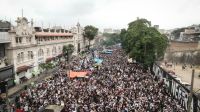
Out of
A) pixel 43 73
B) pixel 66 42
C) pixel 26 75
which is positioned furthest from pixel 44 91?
pixel 66 42

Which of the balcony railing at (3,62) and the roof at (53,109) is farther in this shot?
the balcony railing at (3,62)

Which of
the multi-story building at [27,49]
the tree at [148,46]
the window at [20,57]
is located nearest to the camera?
the multi-story building at [27,49]

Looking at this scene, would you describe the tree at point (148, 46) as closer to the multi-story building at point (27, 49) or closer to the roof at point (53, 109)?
the multi-story building at point (27, 49)

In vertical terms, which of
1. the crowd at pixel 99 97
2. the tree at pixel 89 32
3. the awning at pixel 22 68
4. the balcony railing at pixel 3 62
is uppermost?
the tree at pixel 89 32

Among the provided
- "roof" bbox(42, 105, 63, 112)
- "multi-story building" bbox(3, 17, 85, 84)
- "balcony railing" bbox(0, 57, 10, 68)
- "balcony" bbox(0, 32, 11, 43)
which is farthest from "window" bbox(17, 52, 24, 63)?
"roof" bbox(42, 105, 63, 112)

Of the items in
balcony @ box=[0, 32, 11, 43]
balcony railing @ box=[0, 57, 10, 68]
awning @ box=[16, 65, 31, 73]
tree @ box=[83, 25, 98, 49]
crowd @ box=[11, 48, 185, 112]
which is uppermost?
tree @ box=[83, 25, 98, 49]

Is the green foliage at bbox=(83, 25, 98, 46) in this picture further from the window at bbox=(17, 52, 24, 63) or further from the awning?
the awning

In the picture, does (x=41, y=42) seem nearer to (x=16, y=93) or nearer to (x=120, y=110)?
(x=16, y=93)

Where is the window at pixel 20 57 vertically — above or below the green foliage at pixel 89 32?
below

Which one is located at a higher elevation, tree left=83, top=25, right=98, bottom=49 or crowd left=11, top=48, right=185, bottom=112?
tree left=83, top=25, right=98, bottom=49

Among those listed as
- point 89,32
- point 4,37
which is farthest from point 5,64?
point 89,32

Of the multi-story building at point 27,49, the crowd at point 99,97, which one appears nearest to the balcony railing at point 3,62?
the multi-story building at point 27,49
